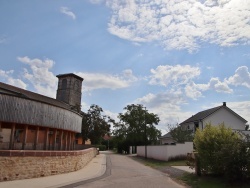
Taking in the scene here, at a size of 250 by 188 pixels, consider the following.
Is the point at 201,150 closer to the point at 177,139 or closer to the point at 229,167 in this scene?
the point at 229,167

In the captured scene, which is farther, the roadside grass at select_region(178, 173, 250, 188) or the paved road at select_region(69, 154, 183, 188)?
the paved road at select_region(69, 154, 183, 188)

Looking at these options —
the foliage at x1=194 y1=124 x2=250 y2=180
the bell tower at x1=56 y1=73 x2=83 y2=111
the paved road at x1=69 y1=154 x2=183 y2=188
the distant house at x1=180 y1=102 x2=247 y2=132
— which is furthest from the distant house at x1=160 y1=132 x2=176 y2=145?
the foliage at x1=194 y1=124 x2=250 y2=180

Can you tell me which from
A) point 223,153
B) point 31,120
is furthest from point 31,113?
point 223,153

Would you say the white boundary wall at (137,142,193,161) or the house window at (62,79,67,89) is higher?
the house window at (62,79,67,89)

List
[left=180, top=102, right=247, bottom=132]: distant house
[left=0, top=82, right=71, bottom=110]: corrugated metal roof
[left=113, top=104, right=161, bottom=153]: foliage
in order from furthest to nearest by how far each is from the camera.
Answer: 1. [left=113, top=104, right=161, bottom=153]: foliage
2. [left=180, top=102, right=247, bottom=132]: distant house
3. [left=0, top=82, right=71, bottom=110]: corrugated metal roof

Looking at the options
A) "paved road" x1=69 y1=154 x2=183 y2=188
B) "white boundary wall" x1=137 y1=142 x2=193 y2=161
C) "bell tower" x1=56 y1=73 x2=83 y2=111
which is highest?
"bell tower" x1=56 y1=73 x2=83 y2=111

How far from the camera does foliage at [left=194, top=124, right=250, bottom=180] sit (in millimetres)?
13281

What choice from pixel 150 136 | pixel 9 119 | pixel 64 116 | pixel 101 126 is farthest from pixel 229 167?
pixel 150 136

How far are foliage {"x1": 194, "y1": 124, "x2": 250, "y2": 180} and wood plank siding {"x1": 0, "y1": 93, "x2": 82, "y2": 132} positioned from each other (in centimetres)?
1113

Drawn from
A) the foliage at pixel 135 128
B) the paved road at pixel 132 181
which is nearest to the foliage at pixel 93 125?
the foliage at pixel 135 128

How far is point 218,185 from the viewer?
1339 centimetres

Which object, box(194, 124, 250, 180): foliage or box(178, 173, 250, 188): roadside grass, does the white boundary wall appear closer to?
box(194, 124, 250, 180): foliage

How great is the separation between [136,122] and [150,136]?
470 cm

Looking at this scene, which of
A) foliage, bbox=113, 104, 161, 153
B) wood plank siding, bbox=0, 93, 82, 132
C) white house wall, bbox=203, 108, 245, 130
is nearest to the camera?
wood plank siding, bbox=0, 93, 82, 132
